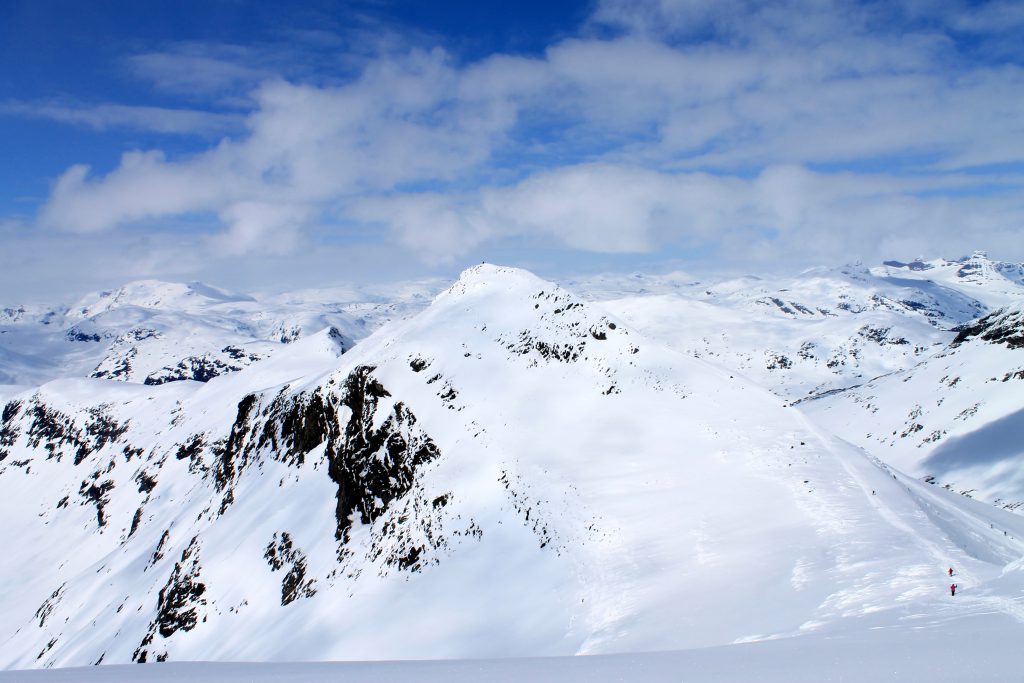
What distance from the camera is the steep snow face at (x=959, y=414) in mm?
55562

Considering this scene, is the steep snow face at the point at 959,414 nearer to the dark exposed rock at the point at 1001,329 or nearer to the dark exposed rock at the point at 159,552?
the dark exposed rock at the point at 1001,329

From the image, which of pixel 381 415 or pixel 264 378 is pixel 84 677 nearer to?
pixel 381 415

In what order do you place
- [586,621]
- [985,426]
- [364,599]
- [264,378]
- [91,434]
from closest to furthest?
1. [586,621]
2. [364,599]
3. [985,426]
4. [264,378]
5. [91,434]

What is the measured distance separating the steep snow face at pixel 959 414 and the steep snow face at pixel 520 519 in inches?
1097

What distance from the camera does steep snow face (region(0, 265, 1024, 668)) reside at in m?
18.9

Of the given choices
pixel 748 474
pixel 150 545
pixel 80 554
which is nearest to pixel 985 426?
pixel 748 474

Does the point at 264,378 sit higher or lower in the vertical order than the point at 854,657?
higher

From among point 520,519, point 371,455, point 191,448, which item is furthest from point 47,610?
point 520,519

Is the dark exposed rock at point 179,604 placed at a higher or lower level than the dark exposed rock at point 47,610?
higher

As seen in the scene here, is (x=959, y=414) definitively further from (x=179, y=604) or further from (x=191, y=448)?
(x=191, y=448)

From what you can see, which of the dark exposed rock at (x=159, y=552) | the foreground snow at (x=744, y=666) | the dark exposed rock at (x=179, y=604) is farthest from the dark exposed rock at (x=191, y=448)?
the foreground snow at (x=744, y=666)

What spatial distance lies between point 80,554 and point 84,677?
11556cm

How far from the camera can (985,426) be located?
6334 cm

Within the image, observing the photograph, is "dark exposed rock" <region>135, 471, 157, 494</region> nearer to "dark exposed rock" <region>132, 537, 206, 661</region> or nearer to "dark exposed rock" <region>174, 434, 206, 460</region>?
"dark exposed rock" <region>174, 434, 206, 460</region>
